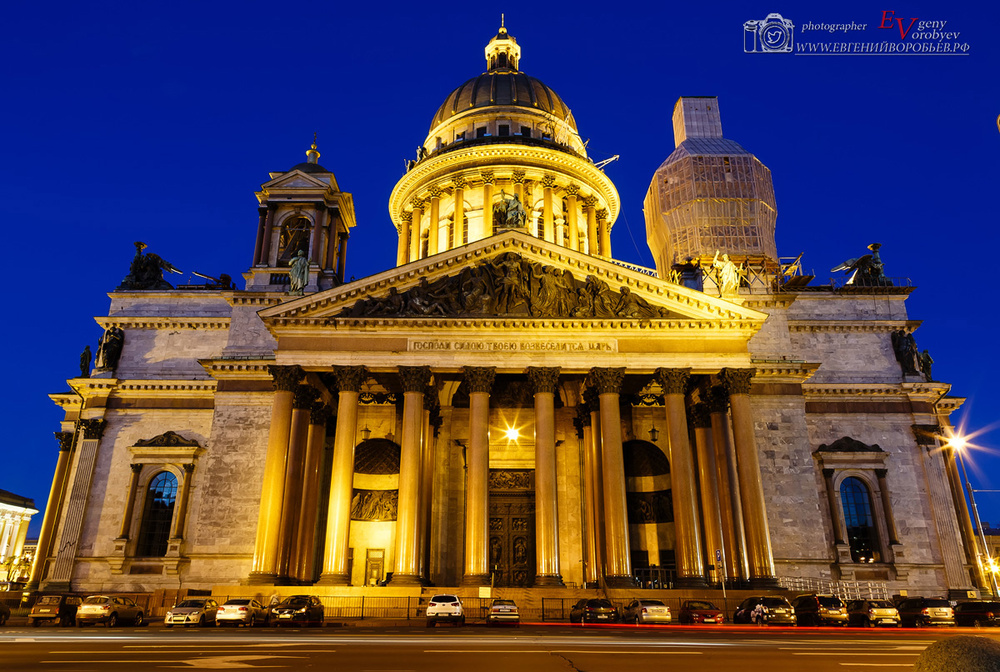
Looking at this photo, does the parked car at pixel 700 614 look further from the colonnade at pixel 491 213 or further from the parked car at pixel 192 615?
the colonnade at pixel 491 213

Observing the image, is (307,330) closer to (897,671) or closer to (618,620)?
(618,620)

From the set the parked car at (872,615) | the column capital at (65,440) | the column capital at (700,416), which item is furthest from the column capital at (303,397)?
the parked car at (872,615)

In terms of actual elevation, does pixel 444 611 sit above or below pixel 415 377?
below

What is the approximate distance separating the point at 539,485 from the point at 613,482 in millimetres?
3163

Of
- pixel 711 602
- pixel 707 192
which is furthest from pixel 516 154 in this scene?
pixel 711 602

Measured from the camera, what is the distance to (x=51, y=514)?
3872 centimetres

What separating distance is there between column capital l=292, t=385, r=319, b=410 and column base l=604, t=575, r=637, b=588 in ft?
51.0

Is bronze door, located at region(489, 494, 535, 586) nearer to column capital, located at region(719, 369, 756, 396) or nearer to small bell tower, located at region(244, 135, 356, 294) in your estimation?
column capital, located at region(719, 369, 756, 396)

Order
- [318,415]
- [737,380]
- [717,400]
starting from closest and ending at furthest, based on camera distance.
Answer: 1. [737,380]
2. [717,400]
3. [318,415]

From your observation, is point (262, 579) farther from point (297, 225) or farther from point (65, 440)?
point (297, 225)

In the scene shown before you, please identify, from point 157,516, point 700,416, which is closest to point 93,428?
point 157,516

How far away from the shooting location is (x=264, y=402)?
3688 centimetres

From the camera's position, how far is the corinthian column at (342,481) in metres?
28.6

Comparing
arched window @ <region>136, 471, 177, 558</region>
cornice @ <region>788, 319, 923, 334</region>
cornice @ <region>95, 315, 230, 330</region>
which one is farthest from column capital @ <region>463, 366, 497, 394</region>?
cornice @ <region>788, 319, 923, 334</region>
